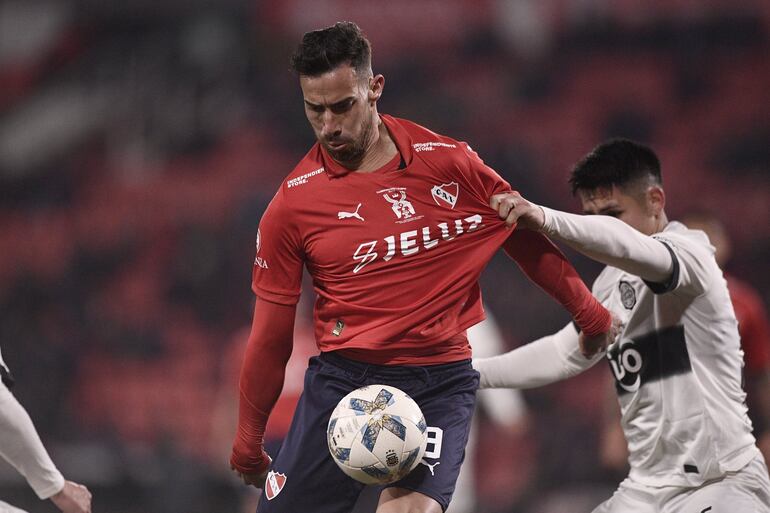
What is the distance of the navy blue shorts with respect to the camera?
136 inches

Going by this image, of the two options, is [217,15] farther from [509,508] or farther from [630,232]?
[630,232]

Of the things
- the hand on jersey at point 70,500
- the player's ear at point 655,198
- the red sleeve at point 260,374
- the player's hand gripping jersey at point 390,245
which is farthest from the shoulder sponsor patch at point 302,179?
the hand on jersey at point 70,500

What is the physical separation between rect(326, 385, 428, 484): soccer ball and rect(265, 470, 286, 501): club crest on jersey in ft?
1.03

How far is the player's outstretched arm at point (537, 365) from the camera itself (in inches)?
168

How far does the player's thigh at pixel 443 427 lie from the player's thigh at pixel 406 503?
2 centimetres

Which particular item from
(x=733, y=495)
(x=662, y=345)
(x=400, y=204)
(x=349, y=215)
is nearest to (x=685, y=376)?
(x=662, y=345)

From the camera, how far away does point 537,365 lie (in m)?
4.31

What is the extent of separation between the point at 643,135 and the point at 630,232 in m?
6.47

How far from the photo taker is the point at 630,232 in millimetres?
3572

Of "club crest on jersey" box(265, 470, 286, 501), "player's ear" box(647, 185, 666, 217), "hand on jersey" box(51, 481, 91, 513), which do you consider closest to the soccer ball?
"club crest on jersey" box(265, 470, 286, 501)

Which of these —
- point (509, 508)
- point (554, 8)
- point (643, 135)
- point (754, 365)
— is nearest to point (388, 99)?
point (554, 8)

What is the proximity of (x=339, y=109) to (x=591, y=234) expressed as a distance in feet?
3.12

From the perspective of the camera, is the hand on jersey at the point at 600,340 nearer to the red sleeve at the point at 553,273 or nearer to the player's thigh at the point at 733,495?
the red sleeve at the point at 553,273

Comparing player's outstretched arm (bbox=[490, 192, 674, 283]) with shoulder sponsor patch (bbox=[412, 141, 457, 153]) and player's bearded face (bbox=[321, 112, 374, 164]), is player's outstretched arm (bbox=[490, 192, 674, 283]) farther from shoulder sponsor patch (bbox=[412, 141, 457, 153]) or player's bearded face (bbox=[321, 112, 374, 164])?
player's bearded face (bbox=[321, 112, 374, 164])
